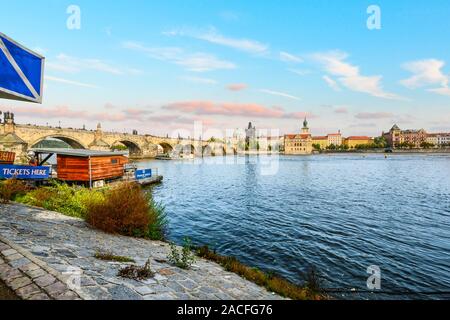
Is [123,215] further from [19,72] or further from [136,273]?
[19,72]

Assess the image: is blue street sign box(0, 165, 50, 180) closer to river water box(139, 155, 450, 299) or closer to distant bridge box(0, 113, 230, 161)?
distant bridge box(0, 113, 230, 161)

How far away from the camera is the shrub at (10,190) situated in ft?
43.5

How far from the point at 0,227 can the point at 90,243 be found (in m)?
2.72

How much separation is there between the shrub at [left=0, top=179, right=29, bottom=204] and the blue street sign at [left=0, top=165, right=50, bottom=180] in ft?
19.8

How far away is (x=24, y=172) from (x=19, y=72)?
2026cm

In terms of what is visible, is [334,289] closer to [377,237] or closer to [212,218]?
[377,237]

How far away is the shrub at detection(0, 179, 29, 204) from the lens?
43.5ft

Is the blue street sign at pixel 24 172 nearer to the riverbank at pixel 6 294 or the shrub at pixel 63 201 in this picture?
the shrub at pixel 63 201

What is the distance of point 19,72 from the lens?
19.9 ft

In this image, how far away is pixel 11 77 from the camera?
19.4 feet

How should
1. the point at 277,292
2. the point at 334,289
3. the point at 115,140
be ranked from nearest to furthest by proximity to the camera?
the point at 277,292 < the point at 334,289 < the point at 115,140

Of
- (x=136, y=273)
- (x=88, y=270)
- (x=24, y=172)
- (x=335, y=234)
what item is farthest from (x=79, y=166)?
(x=335, y=234)

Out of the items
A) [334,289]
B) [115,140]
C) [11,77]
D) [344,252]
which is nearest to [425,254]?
[344,252]
